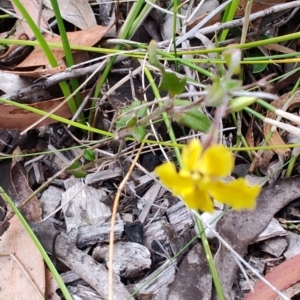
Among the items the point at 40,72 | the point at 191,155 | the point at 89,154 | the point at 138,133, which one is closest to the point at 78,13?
the point at 40,72

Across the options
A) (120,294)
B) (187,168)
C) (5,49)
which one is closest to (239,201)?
(187,168)

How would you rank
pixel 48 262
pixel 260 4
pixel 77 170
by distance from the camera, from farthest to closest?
1. pixel 260 4
2. pixel 77 170
3. pixel 48 262

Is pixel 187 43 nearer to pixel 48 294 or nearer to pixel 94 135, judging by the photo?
pixel 94 135

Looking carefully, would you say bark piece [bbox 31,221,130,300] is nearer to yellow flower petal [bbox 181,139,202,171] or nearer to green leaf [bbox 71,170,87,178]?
green leaf [bbox 71,170,87,178]

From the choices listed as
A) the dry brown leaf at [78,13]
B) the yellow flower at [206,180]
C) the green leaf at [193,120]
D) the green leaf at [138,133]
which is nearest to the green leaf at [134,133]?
the green leaf at [138,133]

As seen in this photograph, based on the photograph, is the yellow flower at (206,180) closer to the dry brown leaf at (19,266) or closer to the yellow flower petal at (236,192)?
the yellow flower petal at (236,192)

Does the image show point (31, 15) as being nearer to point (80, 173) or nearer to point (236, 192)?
point (80, 173)
